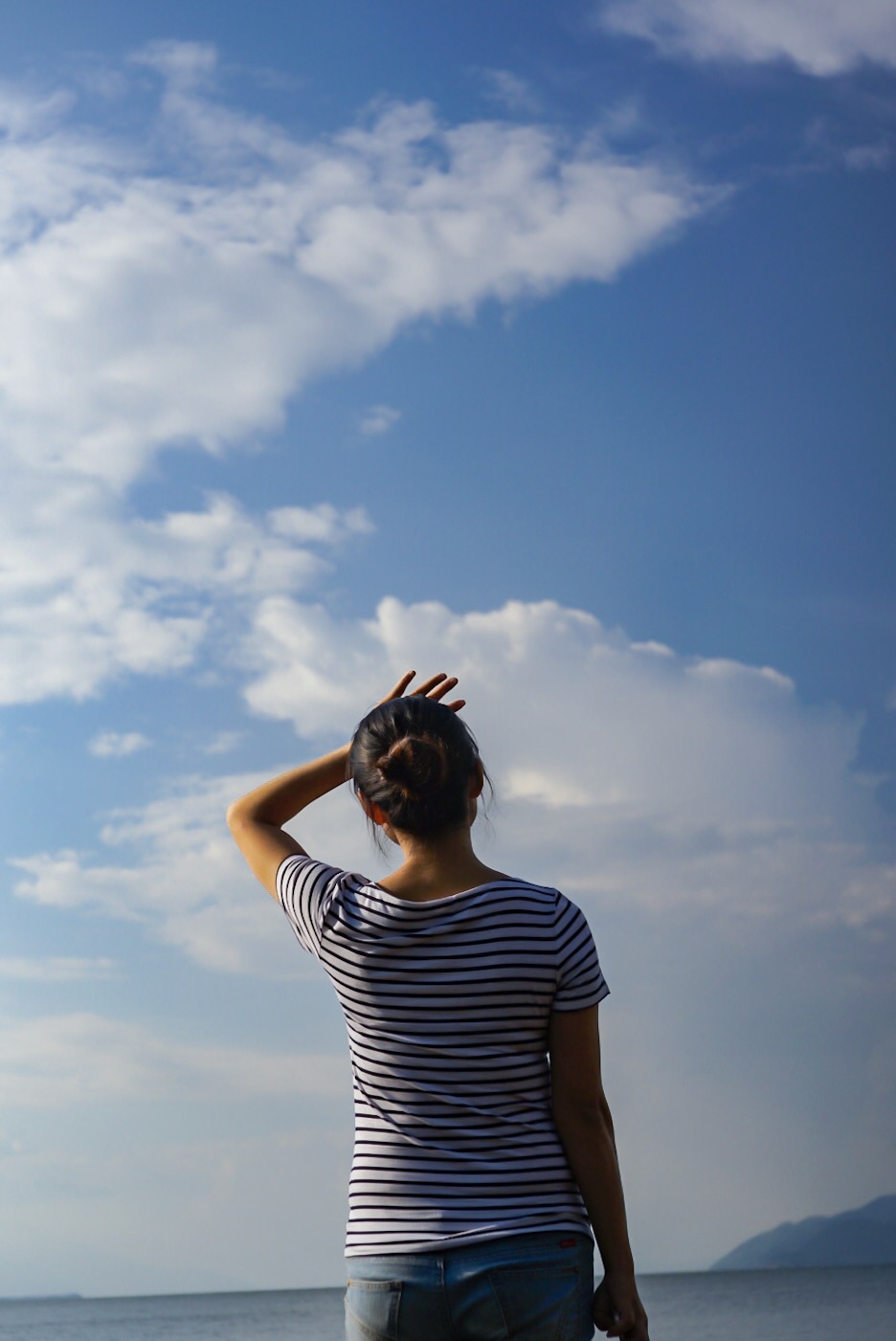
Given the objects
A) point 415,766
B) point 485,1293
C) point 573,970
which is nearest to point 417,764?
point 415,766

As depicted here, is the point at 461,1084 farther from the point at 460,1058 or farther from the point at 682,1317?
the point at 682,1317

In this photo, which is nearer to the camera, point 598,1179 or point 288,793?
point 598,1179

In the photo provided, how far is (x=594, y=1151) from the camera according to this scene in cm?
173

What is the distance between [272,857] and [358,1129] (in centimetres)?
45

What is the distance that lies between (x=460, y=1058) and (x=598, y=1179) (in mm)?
252

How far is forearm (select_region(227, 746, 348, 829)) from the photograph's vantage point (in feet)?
6.93

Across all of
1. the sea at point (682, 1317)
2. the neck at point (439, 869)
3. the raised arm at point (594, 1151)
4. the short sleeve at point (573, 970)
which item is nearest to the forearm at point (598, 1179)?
the raised arm at point (594, 1151)

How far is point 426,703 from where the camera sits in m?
1.89

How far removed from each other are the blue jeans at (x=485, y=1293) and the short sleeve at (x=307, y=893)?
461 mm

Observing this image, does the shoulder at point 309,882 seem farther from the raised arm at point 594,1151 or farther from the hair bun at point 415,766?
the raised arm at point 594,1151

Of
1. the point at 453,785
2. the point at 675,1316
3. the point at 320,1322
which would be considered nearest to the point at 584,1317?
the point at 453,785

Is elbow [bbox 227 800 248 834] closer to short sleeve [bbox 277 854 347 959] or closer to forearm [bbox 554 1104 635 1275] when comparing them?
short sleeve [bbox 277 854 347 959]

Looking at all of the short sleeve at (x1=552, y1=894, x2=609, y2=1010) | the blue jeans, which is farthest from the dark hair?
the blue jeans

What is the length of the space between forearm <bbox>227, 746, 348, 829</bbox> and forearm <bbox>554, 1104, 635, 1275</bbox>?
0.68 metres
